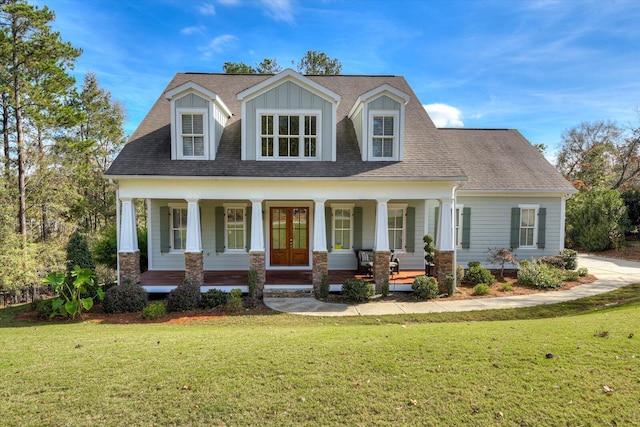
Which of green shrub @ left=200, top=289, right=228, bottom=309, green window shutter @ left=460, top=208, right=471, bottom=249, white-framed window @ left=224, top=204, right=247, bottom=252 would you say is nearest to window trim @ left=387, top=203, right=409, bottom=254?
green window shutter @ left=460, top=208, right=471, bottom=249

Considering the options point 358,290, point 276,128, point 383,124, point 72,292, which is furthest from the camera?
point 383,124

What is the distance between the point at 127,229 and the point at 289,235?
594cm

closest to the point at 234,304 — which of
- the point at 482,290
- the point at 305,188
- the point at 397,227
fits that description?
the point at 305,188

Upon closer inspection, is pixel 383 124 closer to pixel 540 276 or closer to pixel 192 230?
pixel 192 230

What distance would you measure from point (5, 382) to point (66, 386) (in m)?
0.97

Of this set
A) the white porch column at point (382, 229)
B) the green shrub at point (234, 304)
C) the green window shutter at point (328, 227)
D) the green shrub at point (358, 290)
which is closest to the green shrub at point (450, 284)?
the white porch column at point (382, 229)

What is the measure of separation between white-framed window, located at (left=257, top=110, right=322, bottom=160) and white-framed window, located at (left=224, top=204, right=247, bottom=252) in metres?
3.19

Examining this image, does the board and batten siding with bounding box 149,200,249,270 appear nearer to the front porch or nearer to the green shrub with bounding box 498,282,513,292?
the front porch

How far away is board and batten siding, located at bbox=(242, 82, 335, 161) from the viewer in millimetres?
11430

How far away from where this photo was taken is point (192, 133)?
1140cm

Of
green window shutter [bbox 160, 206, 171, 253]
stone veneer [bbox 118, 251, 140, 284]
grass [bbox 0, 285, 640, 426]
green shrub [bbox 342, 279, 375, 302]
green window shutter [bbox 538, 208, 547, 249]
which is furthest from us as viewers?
green window shutter [bbox 538, 208, 547, 249]

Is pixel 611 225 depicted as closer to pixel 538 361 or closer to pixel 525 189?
pixel 525 189

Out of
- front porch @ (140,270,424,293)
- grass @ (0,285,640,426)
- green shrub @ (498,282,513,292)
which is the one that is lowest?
green shrub @ (498,282,513,292)

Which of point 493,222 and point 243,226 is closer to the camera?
point 243,226
